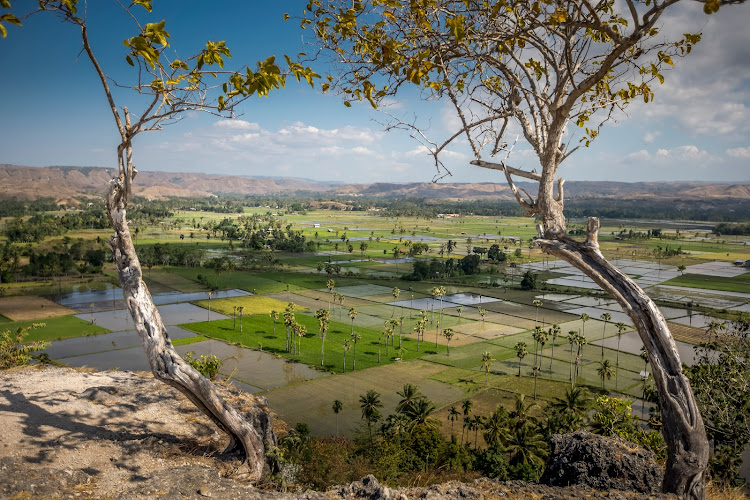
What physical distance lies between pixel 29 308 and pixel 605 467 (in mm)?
66674

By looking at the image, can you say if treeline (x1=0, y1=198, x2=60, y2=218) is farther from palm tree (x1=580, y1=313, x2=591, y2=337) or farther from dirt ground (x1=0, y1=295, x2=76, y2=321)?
palm tree (x1=580, y1=313, x2=591, y2=337)

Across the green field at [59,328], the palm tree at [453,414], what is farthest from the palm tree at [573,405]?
the green field at [59,328]

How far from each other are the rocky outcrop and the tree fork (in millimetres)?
812

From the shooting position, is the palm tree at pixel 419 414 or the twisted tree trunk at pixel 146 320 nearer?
the twisted tree trunk at pixel 146 320

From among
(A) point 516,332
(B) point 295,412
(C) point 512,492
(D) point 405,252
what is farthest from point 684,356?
(D) point 405,252

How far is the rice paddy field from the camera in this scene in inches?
1610

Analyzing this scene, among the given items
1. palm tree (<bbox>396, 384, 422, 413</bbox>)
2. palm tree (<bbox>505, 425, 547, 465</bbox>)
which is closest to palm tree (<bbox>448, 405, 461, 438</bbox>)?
palm tree (<bbox>396, 384, 422, 413</bbox>)

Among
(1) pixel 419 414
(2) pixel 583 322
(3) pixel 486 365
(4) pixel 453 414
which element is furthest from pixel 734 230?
(1) pixel 419 414

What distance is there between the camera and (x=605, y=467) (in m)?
8.34

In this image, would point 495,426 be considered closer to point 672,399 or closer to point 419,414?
point 419,414

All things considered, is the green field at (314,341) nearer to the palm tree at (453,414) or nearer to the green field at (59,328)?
the green field at (59,328)

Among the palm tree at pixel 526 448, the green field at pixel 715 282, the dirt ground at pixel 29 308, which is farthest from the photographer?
the green field at pixel 715 282

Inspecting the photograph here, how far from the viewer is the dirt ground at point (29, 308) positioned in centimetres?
5563

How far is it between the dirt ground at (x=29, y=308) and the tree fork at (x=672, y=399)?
61742mm
